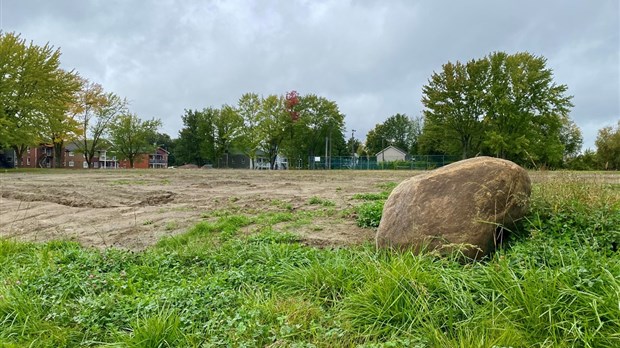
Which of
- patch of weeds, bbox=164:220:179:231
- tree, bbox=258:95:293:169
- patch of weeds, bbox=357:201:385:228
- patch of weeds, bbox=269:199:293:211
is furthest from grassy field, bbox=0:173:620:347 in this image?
tree, bbox=258:95:293:169

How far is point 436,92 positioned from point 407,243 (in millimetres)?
40955

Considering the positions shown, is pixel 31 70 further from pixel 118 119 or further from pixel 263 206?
pixel 263 206

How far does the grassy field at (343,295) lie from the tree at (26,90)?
2971 centimetres

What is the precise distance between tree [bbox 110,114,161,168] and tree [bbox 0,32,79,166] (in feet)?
79.0

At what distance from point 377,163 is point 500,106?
59.1 feet

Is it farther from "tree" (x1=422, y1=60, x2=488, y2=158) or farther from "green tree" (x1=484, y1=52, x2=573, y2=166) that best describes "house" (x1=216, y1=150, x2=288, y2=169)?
"green tree" (x1=484, y1=52, x2=573, y2=166)

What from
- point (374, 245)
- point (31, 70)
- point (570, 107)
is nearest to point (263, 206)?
point (374, 245)

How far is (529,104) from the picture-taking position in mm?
38781

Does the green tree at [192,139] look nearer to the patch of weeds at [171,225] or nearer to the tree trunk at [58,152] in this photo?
the tree trunk at [58,152]

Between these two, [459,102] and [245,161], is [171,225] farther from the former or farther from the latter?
[245,161]

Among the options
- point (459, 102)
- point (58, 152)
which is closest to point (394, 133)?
point (459, 102)

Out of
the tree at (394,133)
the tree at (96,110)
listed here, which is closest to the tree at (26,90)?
the tree at (96,110)

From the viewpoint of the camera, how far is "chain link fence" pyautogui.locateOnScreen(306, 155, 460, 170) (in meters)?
46.6

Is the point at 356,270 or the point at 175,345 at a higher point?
the point at 356,270
